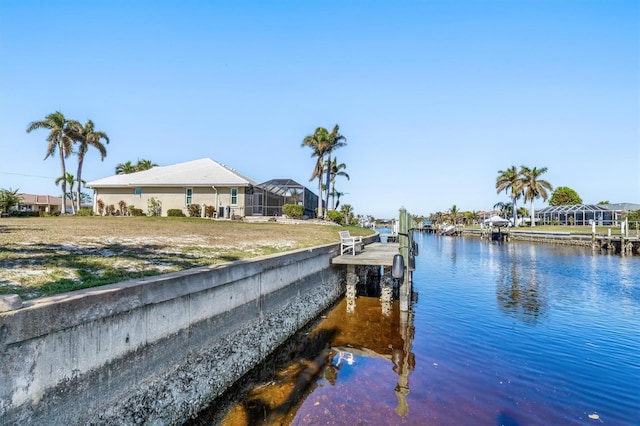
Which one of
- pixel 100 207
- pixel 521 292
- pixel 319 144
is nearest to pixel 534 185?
pixel 319 144

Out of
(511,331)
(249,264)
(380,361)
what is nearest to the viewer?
(249,264)

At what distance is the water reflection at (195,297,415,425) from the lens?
21.1ft

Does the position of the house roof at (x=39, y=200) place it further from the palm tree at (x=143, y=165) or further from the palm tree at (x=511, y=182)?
the palm tree at (x=511, y=182)

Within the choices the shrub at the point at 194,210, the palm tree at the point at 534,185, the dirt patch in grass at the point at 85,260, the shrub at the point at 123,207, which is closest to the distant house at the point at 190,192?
the shrub at the point at 123,207

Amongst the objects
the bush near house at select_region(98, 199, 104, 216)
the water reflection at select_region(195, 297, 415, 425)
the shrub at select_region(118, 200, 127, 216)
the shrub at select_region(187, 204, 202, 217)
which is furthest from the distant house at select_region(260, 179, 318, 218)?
the water reflection at select_region(195, 297, 415, 425)

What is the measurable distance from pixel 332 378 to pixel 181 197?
27.2 m

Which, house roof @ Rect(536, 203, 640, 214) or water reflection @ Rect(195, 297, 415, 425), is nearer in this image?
water reflection @ Rect(195, 297, 415, 425)

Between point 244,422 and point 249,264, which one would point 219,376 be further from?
point 249,264

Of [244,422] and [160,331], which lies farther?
[244,422]

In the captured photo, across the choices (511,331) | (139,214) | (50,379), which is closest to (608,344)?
(511,331)

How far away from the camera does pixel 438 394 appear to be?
24.2ft

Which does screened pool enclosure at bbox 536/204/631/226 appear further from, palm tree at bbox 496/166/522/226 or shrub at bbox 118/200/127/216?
shrub at bbox 118/200/127/216

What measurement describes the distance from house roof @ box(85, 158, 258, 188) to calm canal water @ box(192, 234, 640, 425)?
20.3 meters

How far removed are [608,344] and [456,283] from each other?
10.9 metres
